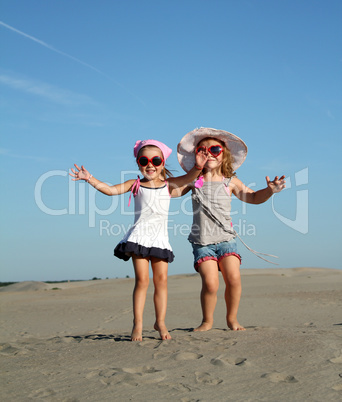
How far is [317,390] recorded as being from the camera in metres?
3.06

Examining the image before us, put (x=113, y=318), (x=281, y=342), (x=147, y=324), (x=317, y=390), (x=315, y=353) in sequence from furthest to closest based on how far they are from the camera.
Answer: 1. (x=113, y=318)
2. (x=147, y=324)
3. (x=281, y=342)
4. (x=315, y=353)
5. (x=317, y=390)

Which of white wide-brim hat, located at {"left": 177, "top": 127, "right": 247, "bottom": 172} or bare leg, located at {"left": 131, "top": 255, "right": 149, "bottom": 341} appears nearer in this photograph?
bare leg, located at {"left": 131, "top": 255, "right": 149, "bottom": 341}

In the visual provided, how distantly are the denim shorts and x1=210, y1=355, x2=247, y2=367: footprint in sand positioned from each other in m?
1.88

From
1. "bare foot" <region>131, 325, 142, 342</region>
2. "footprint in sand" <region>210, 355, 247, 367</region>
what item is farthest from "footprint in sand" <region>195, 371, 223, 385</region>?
"bare foot" <region>131, 325, 142, 342</region>

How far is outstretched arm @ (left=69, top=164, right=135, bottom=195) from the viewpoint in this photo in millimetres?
5184

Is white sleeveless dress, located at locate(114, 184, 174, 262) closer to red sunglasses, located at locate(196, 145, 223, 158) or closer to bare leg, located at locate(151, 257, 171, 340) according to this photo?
bare leg, located at locate(151, 257, 171, 340)

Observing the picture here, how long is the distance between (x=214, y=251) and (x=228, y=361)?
2.07 metres

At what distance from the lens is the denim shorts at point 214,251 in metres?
5.65

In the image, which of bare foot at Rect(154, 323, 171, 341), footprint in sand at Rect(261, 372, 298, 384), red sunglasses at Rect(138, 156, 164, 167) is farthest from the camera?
red sunglasses at Rect(138, 156, 164, 167)

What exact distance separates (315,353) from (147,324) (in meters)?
4.93

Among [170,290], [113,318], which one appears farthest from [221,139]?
[170,290]

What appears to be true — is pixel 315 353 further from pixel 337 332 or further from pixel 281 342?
pixel 337 332

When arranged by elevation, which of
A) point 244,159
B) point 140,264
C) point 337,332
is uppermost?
point 244,159

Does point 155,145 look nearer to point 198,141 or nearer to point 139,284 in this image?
point 198,141
